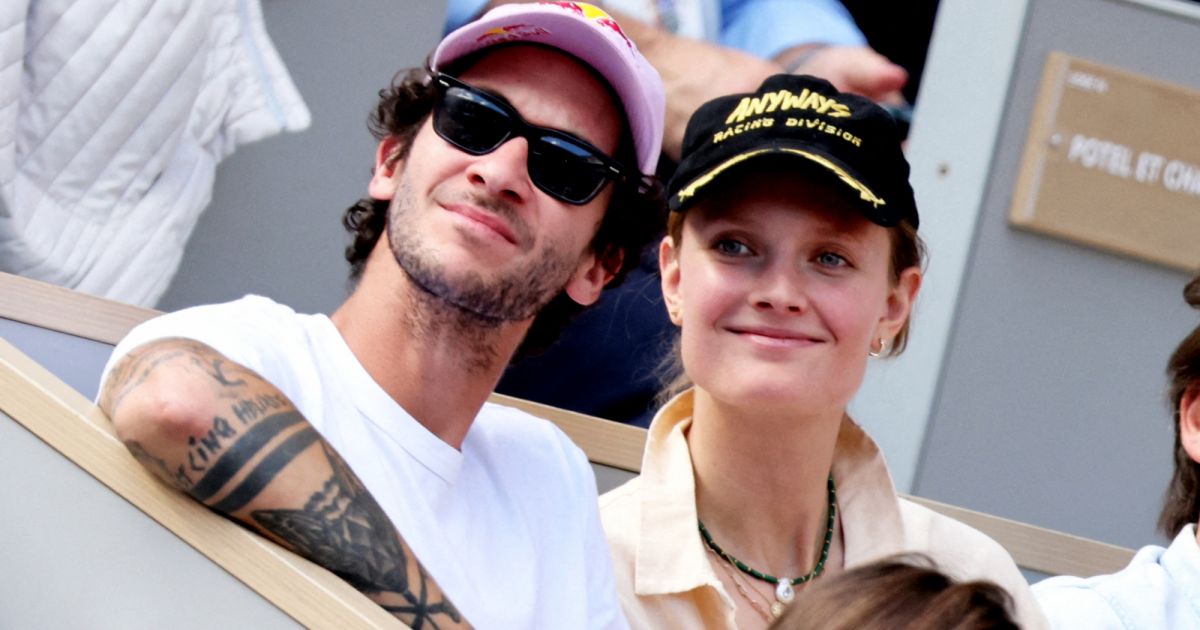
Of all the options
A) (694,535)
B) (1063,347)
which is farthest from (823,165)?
(1063,347)

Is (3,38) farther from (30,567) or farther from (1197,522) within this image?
(1197,522)

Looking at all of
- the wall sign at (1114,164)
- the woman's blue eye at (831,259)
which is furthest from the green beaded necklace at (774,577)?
the wall sign at (1114,164)

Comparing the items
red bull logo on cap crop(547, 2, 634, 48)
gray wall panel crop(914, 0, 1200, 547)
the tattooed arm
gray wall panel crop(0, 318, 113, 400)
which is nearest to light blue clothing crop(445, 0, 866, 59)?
gray wall panel crop(914, 0, 1200, 547)

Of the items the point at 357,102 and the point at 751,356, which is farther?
the point at 357,102

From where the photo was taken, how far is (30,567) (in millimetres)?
1213

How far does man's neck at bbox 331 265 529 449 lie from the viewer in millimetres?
1867

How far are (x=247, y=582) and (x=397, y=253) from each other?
0.78 meters

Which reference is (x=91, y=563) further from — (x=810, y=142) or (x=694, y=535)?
(x=810, y=142)

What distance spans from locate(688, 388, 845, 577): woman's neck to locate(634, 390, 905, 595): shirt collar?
0.04 meters

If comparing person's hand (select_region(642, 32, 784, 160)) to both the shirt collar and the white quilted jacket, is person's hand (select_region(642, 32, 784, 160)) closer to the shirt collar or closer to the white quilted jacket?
the white quilted jacket

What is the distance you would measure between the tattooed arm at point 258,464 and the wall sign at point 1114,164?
210 centimetres

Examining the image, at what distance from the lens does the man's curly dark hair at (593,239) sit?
210cm

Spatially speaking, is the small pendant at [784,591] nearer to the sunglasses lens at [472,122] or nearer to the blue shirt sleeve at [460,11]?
the sunglasses lens at [472,122]

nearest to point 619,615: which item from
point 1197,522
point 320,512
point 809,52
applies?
point 320,512
